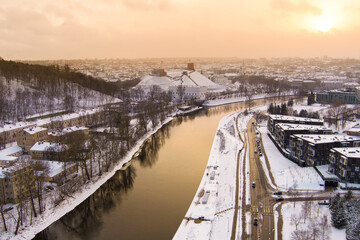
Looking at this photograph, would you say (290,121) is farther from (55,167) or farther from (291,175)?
(55,167)

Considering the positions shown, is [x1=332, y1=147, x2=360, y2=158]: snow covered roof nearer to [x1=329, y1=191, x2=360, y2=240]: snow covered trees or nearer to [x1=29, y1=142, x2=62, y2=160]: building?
[x1=329, y1=191, x2=360, y2=240]: snow covered trees

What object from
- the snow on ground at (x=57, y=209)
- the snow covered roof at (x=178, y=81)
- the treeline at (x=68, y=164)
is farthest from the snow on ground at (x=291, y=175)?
the snow covered roof at (x=178, y=81)

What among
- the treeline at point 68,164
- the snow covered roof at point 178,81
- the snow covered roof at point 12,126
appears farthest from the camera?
the snow covered roof at point 178,81

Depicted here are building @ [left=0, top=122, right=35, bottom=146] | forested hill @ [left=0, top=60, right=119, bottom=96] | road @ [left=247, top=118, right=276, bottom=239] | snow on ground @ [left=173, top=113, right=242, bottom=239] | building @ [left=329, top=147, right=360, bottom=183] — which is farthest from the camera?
forested hill @ [left=0, top=60, right=119, bottom=96]

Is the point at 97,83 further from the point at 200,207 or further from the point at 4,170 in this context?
the point at 200,207

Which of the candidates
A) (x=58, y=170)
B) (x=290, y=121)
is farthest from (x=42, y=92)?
(x=290, y=121)

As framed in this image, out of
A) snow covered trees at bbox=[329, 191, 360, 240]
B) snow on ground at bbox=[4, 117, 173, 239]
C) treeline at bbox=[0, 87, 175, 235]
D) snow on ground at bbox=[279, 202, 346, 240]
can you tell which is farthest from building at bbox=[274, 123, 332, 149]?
snow on ground at bbox=[4, 117, 173, 239]

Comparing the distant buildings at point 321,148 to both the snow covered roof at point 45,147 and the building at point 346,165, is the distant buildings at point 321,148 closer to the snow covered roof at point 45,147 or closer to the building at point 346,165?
the building at point 346,165
